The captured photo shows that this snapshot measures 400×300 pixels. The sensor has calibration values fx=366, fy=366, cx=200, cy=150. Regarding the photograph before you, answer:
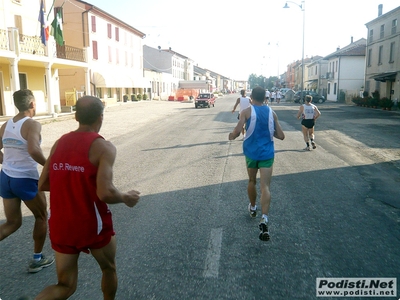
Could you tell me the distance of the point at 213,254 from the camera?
4.08 m

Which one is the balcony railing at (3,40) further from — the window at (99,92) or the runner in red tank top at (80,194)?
the runner in red tank top at (80,194)

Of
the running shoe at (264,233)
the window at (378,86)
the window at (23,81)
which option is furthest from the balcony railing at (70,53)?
the window at (378,86)

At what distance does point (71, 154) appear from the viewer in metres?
2.44

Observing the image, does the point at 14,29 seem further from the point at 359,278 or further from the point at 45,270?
the point at 359,278

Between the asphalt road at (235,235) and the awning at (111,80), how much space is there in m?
28.8

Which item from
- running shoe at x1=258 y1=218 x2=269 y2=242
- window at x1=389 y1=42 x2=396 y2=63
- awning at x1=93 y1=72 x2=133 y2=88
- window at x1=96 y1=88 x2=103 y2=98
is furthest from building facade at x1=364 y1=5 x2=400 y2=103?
running shoe at x1=258 y1=218 x2=269 y2=242

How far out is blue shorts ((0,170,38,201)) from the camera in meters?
3.57

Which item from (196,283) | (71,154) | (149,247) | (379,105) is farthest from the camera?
(379,105)

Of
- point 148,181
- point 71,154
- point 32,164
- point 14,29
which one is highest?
point 14,29

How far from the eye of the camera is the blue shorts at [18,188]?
3568mm

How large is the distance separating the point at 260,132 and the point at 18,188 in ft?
9.56

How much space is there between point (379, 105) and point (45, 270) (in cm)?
3462

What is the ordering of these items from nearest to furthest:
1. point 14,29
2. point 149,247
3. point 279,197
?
point 149,247 → point 279,197 → point 14,29

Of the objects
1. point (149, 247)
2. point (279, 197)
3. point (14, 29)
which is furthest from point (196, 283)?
point (14, 29)
